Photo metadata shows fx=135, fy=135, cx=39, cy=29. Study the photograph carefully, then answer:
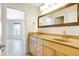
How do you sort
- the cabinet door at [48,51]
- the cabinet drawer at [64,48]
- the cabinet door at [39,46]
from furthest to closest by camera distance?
the cabinet door at [39,46]
the cabinet door at [48,51]
the cabinet drawer at [64,48]

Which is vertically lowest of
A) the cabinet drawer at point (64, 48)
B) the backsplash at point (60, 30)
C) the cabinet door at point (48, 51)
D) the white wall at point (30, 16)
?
the cabinet door at point (48, 51)

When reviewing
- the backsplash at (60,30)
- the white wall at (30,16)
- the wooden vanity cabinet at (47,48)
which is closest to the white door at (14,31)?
the white wall at (30,16)

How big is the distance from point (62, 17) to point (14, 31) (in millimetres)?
796

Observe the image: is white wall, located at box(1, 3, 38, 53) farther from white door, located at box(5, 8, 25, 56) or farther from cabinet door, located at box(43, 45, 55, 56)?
cabinet door, located at box(43, 45, 55, 56)

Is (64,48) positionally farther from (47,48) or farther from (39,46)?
(39,46)

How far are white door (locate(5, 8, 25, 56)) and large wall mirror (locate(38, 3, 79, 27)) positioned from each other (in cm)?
36

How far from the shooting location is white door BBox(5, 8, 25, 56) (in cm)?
200

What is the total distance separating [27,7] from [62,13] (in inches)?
23.0

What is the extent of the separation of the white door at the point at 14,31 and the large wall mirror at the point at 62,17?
36 centimetres

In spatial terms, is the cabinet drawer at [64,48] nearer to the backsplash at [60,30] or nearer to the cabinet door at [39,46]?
the cabinet door at [39,46]

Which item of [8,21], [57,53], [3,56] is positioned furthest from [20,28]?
[57,53]

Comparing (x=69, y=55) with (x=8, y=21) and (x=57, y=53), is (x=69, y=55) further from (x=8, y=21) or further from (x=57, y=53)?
(x=8, y=21)

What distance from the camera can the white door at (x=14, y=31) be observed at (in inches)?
78.7

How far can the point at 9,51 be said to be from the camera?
6.65 feet
